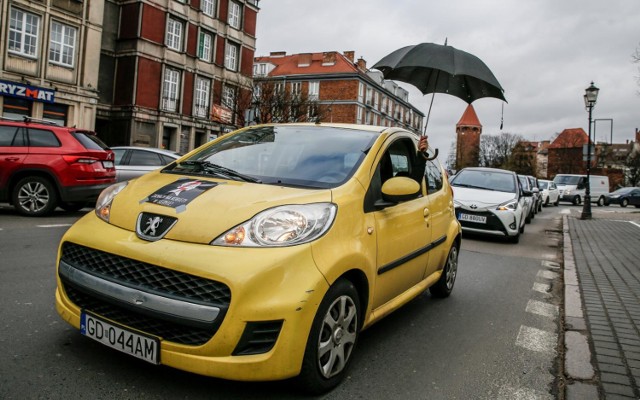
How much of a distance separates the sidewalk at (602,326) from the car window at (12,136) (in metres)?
9.29

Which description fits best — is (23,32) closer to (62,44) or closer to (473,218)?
(62,44)

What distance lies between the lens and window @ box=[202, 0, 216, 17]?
1398 inches

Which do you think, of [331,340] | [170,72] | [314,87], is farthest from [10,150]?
[314,87]

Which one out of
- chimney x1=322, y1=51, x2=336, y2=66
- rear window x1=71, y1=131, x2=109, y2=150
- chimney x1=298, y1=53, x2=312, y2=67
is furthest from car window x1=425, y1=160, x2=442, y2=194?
chimney x1=298, y1=53, x2=312, y2=67

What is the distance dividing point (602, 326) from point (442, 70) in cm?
321

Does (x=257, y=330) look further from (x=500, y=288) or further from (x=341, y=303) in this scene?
(x=500, y=288)

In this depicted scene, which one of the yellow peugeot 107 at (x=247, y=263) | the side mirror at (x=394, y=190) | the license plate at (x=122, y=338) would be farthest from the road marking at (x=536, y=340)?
the license plate at (x=122, y=338)

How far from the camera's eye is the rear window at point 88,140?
9.66 m

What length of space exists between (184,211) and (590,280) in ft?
19.8

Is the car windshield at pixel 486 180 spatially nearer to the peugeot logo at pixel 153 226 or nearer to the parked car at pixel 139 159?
the parked car at pixel 139 159

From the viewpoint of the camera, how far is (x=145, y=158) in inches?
489

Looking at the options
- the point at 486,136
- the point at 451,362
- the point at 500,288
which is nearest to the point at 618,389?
the point at 451,362

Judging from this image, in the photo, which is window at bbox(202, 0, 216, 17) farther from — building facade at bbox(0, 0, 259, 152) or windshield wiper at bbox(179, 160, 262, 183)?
windshield wiper at bbox(179, 160, 262, 183)

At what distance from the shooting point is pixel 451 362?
360cm
